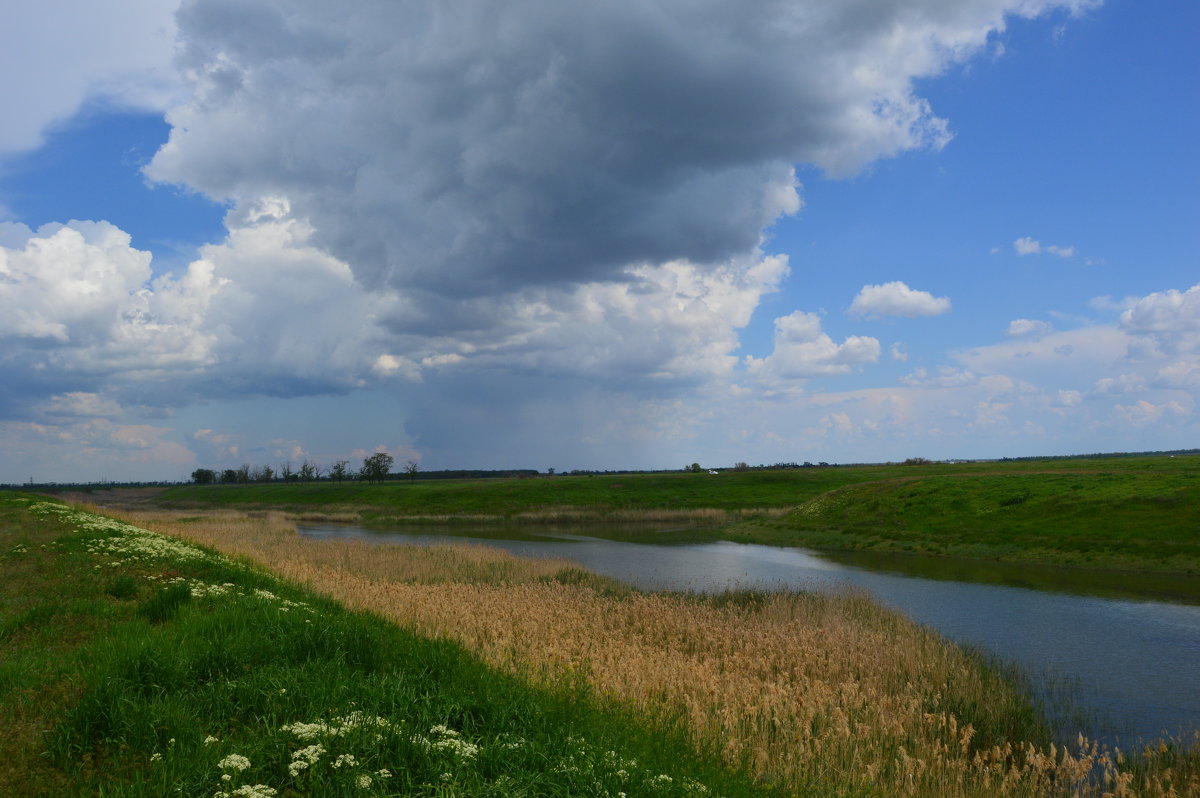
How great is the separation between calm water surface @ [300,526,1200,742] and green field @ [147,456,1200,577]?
11266 millimetres

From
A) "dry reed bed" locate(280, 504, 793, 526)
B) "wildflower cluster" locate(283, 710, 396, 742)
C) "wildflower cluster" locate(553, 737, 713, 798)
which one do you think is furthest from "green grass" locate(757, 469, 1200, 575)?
"wildflower cluster" locate(283, 710, 396, 742)

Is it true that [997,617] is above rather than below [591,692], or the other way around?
below

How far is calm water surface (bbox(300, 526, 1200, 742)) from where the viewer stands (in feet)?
52.8

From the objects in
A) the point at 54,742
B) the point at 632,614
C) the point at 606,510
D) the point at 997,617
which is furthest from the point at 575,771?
the point at 606,510

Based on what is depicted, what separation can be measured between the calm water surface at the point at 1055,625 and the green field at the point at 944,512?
11266 mm

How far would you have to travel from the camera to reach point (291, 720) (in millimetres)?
7398

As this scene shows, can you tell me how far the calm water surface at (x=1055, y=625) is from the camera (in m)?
16.1

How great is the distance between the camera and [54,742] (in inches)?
272

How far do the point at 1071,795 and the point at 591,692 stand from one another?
25.0 ft

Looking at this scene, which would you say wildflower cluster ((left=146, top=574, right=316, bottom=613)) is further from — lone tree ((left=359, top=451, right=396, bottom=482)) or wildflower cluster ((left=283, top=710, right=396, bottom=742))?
lone tree ((left=359, top=451, right=396, bottom=482))

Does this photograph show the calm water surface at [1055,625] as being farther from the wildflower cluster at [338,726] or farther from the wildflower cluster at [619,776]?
the wildflower cluster at [338,726]

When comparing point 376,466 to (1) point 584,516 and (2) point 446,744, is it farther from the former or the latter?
(2) point 446,744

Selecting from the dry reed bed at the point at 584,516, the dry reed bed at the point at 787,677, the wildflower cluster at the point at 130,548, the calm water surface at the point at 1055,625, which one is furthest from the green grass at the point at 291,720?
the dry reed bed at the point at 584,516

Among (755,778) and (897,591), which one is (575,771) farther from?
(897,591)
